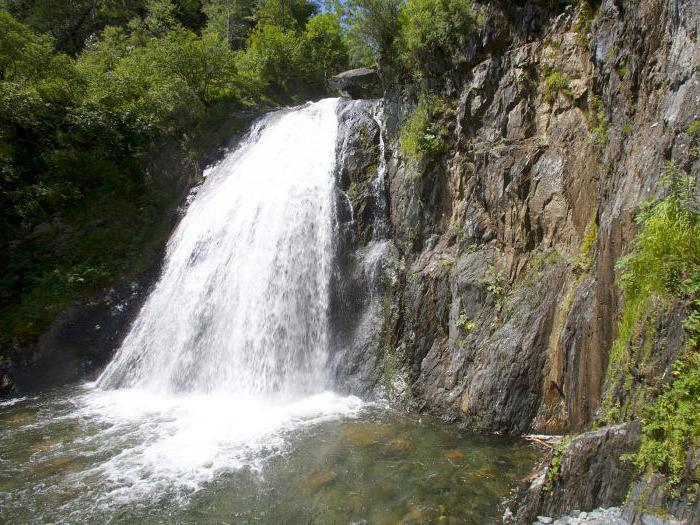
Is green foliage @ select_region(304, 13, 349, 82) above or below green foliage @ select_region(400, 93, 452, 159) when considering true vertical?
above

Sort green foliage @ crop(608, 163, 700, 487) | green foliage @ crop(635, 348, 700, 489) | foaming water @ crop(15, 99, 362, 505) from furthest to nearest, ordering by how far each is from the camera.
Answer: foaming water @ crop(15, 99, 362, 505)
green foliage @ crop(608, 163, 700, 487)
green foliage @ crop(635, 348, 700, 489)

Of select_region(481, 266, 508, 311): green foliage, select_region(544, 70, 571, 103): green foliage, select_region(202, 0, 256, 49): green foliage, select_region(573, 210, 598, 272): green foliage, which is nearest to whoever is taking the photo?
select_region(573, 210, 598, 272): green foliage

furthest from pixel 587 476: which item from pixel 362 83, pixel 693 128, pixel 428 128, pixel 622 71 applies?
pixel 362 83

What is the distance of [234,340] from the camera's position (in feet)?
33.3

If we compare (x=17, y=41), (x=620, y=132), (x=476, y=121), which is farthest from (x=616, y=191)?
(x=17, y=41)

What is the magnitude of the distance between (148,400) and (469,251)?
25.7 feet

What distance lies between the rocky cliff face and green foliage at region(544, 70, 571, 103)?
0.07 feet

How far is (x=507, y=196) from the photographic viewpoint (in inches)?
306

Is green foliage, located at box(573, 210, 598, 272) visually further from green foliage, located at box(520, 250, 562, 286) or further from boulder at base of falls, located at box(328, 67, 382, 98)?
boulder at base of falls, located at box(328, 67, 382, 98)

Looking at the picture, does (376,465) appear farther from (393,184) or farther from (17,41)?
(17,41)

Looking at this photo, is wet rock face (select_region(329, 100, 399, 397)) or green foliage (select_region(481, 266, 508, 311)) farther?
wet rock face (select_region(329, 100, 399, 397))

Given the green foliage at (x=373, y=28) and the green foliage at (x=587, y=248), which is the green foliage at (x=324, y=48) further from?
the green foliage at (x=587, y=248)

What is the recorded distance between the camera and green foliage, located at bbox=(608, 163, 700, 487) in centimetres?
364

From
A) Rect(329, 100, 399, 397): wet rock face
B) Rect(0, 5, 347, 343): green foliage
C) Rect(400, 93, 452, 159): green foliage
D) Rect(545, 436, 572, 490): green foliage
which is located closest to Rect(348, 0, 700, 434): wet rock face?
Rect(400, 93, 452, 159): green foliage
